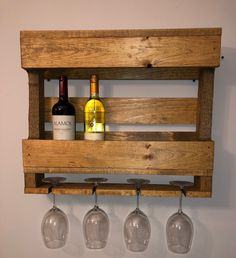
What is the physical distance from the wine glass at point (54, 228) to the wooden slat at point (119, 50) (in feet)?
1.85

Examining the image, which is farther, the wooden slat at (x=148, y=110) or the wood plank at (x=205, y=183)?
the wooden slat at (x=148, y=110)

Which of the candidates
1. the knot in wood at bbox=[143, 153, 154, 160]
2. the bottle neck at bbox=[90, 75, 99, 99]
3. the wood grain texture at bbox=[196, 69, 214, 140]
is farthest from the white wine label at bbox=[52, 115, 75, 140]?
the wood grain texture at bbox=[196, 69, 214, 140]

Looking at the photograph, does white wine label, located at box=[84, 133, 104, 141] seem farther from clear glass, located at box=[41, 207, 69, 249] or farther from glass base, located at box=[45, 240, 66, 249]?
glass base, located at box=[45, 240, 66, 249]

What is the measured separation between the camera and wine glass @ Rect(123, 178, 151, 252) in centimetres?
Result: 100

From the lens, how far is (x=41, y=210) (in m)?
1.12

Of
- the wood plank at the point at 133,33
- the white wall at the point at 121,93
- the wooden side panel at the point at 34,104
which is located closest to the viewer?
the wood plank at the point at 133,33

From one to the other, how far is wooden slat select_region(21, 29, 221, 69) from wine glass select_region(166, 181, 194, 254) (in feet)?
1.72

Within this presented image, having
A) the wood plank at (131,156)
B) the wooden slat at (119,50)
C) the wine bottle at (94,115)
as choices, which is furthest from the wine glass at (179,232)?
the wooden slat at (119,50)

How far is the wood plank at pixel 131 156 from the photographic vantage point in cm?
86

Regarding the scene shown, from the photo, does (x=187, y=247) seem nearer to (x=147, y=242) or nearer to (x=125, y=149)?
(x=147, y=242)

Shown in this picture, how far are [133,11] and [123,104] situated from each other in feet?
1.23

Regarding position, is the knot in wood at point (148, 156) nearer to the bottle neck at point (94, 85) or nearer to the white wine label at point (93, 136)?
the white wine label at point (93, 136)

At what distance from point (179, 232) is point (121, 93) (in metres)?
0.60

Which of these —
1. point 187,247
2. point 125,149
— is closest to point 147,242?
point 187,247
